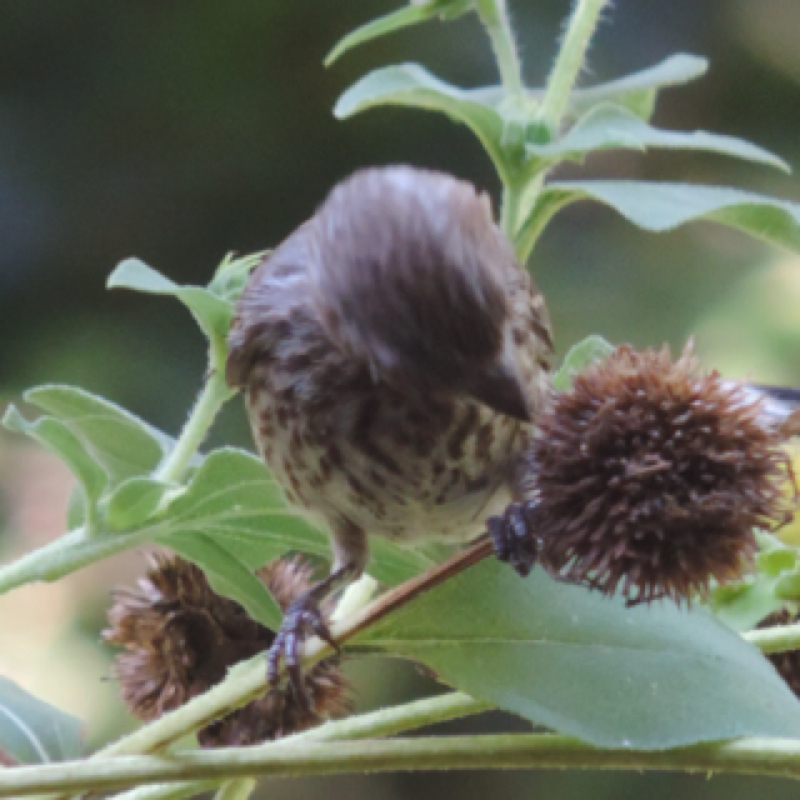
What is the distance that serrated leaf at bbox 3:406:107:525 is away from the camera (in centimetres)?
70

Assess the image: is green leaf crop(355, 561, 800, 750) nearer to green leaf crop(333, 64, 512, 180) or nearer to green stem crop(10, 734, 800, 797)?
green stem crop(10, 734, 800, 797)

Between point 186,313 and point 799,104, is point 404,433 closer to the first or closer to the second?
point 186,313

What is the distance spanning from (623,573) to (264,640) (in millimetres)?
453

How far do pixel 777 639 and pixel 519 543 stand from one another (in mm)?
166

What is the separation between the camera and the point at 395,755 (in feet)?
1.89

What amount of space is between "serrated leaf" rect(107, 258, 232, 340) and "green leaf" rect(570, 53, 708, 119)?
1.37 ft

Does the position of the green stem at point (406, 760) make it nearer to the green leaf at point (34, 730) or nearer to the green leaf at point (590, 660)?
the green leaf at point (590, 660)

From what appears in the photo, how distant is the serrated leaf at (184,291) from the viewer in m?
0.73

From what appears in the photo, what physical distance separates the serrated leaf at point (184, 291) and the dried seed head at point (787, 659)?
18.3 inches

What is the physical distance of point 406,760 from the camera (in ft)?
1.89

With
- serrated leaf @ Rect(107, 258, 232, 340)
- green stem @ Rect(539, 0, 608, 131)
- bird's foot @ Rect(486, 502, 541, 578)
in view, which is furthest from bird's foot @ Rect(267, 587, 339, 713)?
green stem @ Rect(539, 0, 608, 131)


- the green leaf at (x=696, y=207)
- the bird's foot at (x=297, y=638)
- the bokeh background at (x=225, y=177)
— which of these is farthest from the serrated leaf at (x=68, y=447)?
the bokeh background at (x=225, y=177)

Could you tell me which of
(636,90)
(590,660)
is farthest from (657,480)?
(636,90)

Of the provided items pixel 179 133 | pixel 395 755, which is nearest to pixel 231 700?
pixel 395 755
